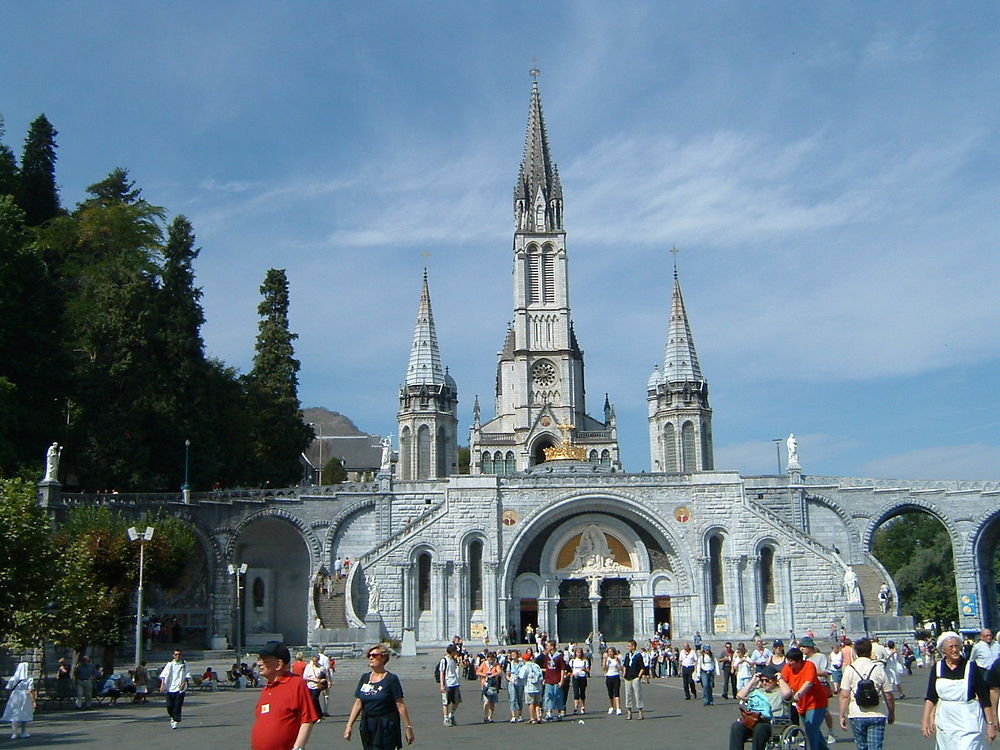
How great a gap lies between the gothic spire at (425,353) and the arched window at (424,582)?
2145cm

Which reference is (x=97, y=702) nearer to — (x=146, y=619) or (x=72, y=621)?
(x=72, y=621)

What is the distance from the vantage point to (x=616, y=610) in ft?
151

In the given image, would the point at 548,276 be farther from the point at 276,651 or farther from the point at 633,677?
the point at 276,651

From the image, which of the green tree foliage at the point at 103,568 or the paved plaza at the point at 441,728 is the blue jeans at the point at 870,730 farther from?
the green tree foliage at the point at 103,568

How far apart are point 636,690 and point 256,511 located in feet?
94.3

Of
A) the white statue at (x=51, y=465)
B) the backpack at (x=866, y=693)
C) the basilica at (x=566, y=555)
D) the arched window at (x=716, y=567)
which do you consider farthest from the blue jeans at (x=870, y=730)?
the arched window at (x=716, y=567)

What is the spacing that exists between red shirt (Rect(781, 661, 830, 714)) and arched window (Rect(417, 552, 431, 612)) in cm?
3311

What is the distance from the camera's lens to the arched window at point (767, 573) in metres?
44.5

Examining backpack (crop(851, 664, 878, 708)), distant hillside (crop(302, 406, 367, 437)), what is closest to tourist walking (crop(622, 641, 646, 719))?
backpack (crop(851, 664, 878, 708))

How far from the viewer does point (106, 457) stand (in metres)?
43.8

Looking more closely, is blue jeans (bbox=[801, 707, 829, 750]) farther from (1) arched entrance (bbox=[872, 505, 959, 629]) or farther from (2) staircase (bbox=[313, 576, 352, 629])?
(1) arched entrance (bbox=[872, 505, 959, 629])

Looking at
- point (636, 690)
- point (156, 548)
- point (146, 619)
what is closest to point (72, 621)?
point (156, 548)

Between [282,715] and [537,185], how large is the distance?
246 feet

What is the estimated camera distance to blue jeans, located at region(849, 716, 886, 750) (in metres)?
10.7
